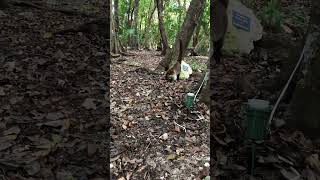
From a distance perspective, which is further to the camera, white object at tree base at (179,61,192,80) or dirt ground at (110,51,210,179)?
white object at tree base at (179,61,192,80)

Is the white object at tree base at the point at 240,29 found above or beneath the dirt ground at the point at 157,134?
above

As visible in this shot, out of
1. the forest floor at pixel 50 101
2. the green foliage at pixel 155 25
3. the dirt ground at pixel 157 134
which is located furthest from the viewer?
the green foliage at pixel 155 25

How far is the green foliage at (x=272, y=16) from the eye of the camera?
6639 millimetres

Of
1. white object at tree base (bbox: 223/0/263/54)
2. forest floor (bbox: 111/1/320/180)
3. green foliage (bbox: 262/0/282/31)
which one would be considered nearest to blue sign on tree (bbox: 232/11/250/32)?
white object at tree base (bbox: 223/0/263/54)

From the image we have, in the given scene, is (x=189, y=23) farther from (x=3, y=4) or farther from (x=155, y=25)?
(x=155, y=25)

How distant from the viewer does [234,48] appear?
6324mm

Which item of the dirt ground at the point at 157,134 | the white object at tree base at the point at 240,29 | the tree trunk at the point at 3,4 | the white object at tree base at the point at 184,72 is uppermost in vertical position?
the tree trunk at the point at 3,4

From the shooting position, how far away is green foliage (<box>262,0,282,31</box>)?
6.64m

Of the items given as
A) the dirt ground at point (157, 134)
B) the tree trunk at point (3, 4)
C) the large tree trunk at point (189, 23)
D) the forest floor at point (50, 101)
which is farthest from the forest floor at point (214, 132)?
the tree trunk at point (3, 4)

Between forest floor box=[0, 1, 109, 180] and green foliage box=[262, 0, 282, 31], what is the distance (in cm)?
286

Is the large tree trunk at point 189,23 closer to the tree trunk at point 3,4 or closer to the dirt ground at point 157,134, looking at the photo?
the dirt ground at point 157,134

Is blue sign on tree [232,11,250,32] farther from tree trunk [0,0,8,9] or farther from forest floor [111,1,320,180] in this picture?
tree trunk [0,0,8,9]

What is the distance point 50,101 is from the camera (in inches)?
192

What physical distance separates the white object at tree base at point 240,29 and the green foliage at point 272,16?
0.52ft
